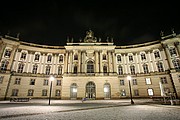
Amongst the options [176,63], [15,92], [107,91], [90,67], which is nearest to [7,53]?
[15,92]

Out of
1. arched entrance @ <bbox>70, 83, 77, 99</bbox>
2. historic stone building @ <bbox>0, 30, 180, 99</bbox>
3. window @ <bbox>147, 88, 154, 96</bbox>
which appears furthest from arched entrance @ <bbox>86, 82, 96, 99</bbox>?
window @ <bbox>147, 88, 154, 96</bbox>

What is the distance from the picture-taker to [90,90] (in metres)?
30.2

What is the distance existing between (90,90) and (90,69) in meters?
6.50

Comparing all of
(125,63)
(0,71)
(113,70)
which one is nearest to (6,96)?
(0,71)

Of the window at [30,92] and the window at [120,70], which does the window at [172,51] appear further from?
the window at [30,92]

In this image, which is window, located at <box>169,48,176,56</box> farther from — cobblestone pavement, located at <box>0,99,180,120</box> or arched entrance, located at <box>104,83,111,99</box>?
cobblestone pavement, located at <box>0,99,180,120</box>

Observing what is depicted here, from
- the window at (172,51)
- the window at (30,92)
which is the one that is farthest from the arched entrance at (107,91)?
the window at (30,92)

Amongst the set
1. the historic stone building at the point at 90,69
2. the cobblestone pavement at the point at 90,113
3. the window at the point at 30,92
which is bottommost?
the cobblestone pavement at the point at 90,113

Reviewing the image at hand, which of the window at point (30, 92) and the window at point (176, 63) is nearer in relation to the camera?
the window at point (176, 63)

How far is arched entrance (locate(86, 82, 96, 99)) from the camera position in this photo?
29.7m

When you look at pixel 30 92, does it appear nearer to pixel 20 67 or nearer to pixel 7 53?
pixel 20 67

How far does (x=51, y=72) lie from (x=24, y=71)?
8.18m

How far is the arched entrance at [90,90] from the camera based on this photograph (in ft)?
97.6

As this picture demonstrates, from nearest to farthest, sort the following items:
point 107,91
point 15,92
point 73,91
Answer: point 73,91 → point 107,91 → point 15,92
